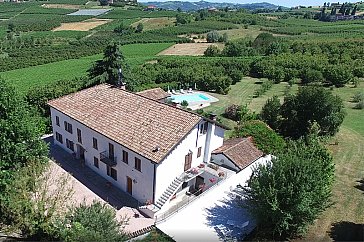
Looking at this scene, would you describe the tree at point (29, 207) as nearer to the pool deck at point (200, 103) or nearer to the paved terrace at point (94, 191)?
the paved terrace at point (94, 191)

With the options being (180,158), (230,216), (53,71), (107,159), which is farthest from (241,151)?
(53,71)

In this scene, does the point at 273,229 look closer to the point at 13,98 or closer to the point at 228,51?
the point at 13,98

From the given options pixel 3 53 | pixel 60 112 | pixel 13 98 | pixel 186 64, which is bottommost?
pixel 3 53

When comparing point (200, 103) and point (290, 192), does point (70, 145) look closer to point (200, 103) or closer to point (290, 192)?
point (290, 192)

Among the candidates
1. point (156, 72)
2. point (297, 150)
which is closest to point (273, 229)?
point (297, 150)

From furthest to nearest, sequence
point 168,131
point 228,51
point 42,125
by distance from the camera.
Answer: point 228,51 < point 42,125 < point 168,131
